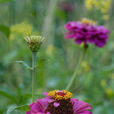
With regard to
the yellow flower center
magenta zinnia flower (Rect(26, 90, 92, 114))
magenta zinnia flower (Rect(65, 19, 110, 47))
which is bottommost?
magenta zinnia flower (Rect(26, 90, 92, 114))

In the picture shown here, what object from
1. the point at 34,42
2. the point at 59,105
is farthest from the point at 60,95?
the point at 34,42

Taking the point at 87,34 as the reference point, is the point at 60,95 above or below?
below

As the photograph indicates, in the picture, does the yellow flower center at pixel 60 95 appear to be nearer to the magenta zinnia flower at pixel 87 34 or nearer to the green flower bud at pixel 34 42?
the green flower bud at pixel 34 42

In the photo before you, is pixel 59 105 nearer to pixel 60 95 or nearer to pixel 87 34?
pixel 60 95

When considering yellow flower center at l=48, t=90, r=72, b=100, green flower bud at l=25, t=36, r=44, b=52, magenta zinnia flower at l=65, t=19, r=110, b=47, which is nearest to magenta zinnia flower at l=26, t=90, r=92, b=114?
yellow flower center at l=48, t=90, r=72, b=100

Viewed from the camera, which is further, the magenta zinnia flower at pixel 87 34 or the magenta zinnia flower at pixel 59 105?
the magenta zinnia flower at pixel 87 34

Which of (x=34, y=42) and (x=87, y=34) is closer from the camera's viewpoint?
(x=34, y=42)

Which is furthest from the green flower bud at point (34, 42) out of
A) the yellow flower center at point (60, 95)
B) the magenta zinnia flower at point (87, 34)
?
the magenta zinnia flower at point (87, 34)

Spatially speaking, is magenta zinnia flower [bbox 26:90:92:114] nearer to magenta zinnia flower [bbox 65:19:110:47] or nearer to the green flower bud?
the green flower bud

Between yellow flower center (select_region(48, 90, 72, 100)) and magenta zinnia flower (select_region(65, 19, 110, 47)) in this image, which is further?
magenta zinnia flower (select_region(65, 19, 110, 47))

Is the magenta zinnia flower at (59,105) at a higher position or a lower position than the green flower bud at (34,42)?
lower

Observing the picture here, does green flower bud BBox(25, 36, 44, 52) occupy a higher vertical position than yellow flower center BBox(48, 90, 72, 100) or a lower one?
higher

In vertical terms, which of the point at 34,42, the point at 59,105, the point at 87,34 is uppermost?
the point at 87,34

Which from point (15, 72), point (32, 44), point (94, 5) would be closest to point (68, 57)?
point (15, 72)
